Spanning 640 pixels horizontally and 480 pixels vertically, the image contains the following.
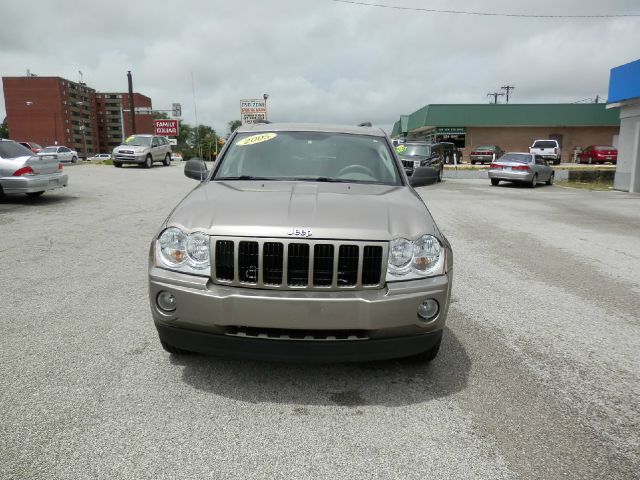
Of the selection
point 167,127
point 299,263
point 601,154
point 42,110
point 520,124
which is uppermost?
point 42,110

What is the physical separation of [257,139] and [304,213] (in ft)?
6.03

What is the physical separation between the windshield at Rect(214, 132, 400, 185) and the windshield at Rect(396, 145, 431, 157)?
1867 cm

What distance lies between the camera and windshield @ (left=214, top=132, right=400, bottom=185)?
4238 millimetres

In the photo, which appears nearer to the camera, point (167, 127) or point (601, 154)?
point (601, 154)

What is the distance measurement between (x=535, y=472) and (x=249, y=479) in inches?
53.9

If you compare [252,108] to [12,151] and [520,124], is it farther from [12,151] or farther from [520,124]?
[520,124]

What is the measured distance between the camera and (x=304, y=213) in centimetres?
306

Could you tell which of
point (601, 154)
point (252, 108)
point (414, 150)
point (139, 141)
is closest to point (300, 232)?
point (414, 150)

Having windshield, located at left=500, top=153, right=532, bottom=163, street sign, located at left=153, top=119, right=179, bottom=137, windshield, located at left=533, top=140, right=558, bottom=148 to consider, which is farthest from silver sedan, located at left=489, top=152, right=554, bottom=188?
street sign, located at left=153, top=119, right=179, bottom=137

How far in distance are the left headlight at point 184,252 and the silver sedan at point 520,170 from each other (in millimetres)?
21954

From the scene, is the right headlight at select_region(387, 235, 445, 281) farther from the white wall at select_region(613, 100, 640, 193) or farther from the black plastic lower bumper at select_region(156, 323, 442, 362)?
the white wall at select_region(613, 100, 640, 193)

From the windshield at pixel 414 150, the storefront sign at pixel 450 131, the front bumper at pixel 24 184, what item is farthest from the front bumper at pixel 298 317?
the storefront sign at pixel 450 131

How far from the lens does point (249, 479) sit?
7.59ft

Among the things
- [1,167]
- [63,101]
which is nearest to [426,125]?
[1,167]
